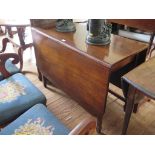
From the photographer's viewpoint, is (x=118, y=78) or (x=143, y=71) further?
(x=118, y=78)

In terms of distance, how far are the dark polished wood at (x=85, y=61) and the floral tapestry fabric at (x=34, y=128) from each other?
0.44 meters

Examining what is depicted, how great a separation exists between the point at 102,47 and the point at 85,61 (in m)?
0.20

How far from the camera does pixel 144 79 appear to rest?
1107 millimetres

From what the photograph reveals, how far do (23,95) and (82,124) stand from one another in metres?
0.74

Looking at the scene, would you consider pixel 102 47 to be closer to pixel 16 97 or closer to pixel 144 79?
pixel 144 79

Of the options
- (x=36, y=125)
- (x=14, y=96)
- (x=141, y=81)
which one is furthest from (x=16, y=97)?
(x=141, y=81)

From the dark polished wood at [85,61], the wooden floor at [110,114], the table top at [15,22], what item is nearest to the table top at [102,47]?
the dark polished wood at [85,61]

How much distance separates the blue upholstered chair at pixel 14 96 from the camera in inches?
51.7

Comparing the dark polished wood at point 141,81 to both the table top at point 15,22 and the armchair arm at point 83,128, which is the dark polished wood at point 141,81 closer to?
the armchair arm at point 83,128

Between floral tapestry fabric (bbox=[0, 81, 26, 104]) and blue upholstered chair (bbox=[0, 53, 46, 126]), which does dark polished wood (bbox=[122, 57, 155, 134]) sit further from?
floral tapestry fabric (bbox=[0, 81, 26, 104])
